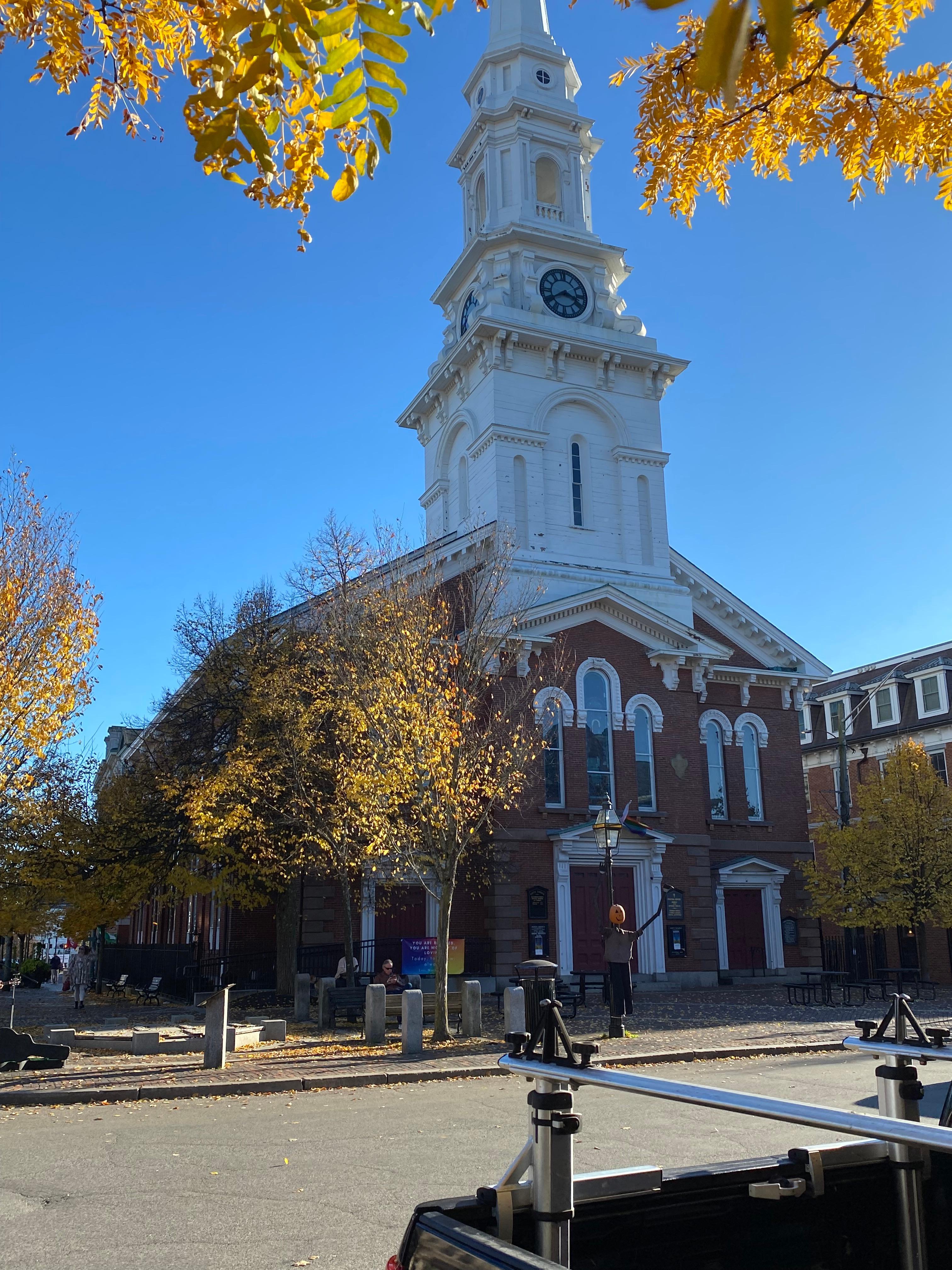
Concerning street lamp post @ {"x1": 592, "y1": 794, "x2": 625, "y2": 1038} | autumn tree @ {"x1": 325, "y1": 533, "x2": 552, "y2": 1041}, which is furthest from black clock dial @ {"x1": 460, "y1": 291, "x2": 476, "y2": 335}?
street lamp post @ {"x1": 592, "y1": 794, "x2": 625, "y2": 1038}

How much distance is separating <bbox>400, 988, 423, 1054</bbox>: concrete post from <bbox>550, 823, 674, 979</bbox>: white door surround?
12835 mm

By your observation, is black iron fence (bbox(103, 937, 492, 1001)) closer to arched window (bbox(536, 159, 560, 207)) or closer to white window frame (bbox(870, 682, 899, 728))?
white window frame (bbox(870, 682, 899, 728))

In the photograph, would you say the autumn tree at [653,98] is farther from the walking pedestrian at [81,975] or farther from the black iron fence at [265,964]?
the walking pedestrian at [81,975]

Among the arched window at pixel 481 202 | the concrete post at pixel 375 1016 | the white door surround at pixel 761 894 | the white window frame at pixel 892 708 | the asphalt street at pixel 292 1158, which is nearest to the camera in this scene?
the asphalt street at pixel 292 1158

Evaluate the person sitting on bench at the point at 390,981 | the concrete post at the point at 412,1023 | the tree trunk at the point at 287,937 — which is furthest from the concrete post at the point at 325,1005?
the tree trunk at the point at 287,937

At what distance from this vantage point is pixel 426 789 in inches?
726

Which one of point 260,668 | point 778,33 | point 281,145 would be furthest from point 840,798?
point 778,33

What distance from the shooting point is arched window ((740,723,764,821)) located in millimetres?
34125

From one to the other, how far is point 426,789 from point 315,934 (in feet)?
35.9

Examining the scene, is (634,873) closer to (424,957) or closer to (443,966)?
(424,957)

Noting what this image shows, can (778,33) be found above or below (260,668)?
below

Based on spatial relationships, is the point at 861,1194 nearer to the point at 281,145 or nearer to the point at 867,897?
the point at 281,145

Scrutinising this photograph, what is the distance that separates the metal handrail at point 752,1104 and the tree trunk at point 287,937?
23012 mm

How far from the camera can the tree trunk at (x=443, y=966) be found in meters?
17.1
